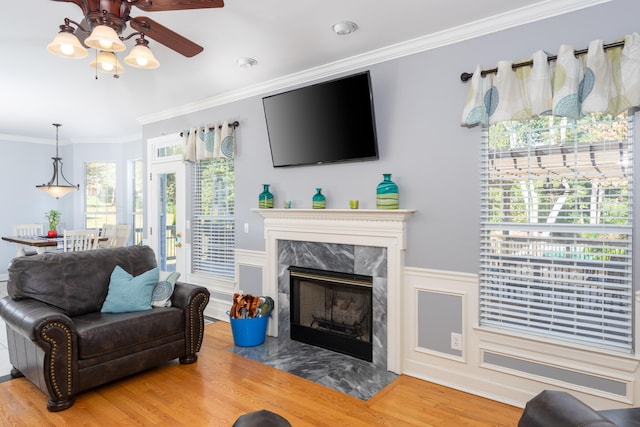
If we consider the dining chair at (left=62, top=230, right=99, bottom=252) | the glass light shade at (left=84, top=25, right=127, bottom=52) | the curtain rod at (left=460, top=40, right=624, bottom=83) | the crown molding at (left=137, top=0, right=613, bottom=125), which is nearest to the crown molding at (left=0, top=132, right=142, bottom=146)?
the dining chair at (left=62, top=230, right=99, bottom=252)

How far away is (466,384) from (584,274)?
1.12 m

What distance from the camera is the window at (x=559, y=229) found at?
237 cm

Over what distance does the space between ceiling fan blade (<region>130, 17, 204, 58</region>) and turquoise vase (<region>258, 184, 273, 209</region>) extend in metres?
1.77

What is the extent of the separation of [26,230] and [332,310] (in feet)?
20.0

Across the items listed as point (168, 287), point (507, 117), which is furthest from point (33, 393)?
point (507, 117)

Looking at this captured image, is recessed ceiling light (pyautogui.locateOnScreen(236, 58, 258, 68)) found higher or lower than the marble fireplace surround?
higher

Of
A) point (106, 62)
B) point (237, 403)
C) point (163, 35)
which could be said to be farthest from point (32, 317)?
point (163, 35)

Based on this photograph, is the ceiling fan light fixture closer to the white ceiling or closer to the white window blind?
the white ceiling

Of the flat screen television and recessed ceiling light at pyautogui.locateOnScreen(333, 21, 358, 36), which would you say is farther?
the flat screen television

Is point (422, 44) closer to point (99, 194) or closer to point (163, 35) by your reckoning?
point (163, 35)

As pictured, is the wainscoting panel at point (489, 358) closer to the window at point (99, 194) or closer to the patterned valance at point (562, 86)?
the patterned valance at point (562, 86)

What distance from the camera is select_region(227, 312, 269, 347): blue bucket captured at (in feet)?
12.3

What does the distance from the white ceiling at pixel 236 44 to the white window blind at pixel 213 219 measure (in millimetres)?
825

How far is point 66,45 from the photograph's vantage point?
6.33 ft
